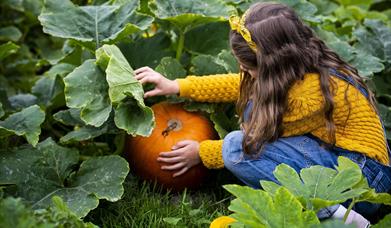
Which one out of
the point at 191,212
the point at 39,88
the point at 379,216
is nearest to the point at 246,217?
the point at 191,212

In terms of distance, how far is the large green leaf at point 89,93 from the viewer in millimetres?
2561

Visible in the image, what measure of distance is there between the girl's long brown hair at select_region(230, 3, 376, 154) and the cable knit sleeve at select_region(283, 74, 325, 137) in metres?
0.02

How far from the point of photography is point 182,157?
8.98 ft

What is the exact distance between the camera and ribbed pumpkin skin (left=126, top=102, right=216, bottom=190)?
2793mm

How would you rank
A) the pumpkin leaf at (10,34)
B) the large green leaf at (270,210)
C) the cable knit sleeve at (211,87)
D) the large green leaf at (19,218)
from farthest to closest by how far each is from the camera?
the pumpkin leaf at (10,34)
the cable knit sleeve at (211,87)
the large green leaf at (270,210)
the large green leaf at (19,218)

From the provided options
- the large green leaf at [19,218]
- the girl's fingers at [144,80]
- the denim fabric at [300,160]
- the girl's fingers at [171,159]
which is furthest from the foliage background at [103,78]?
the large green leaf at [19,218]

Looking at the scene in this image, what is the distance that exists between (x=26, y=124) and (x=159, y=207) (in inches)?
24.1

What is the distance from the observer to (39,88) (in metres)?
3.33

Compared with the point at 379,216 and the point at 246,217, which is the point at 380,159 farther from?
the point at 246,217

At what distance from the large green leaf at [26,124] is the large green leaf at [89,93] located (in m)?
0.13

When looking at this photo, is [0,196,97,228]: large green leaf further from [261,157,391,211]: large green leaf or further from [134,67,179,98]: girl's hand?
[134,67,179,98]: girl's hand

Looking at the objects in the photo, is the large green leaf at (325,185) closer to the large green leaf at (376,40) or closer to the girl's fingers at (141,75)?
the girl's fingers at (141,75)

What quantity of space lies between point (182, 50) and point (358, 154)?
1085mm

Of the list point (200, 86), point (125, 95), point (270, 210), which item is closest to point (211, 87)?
point (200, 86)
